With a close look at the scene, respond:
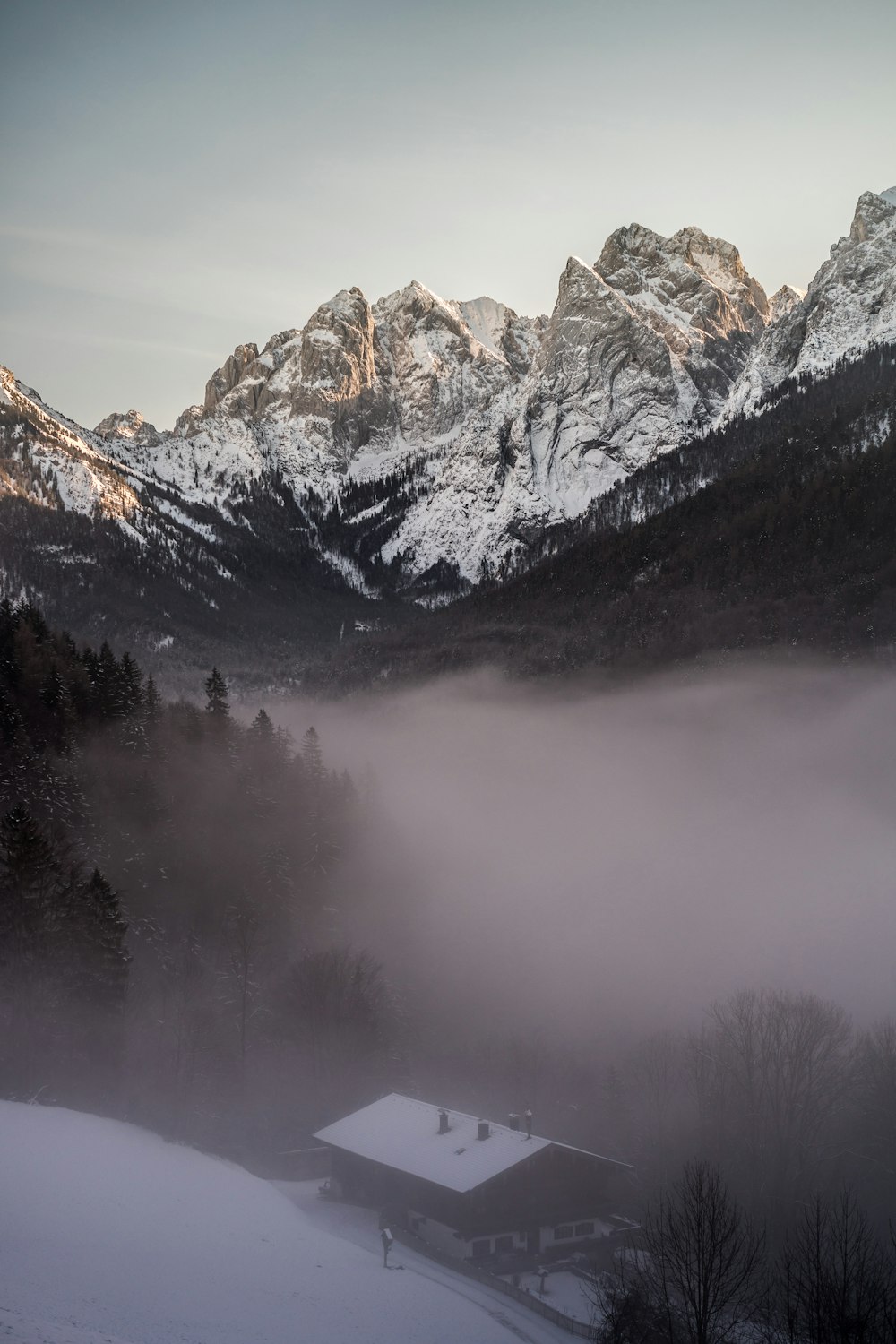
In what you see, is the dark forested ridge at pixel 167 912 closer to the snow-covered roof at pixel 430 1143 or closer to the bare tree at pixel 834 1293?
the snow-covered roof at pixel 430 1143

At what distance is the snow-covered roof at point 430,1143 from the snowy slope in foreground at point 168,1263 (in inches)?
305

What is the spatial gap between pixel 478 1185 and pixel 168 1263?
2213 centimetres

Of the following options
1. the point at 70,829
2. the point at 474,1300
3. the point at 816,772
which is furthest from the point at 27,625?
the point at 816,772

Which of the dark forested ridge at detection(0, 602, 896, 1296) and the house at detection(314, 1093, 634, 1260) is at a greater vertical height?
the dark forested ridge at detection(0, 602, 896, 1296)

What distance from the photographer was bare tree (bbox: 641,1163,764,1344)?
129 ft

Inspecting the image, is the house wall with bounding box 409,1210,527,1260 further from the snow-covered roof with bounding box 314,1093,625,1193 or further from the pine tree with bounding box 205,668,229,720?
the pine tree with bounding box 205,668,229,720

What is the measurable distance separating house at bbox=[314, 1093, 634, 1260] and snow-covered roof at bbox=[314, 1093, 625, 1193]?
0.07 metres

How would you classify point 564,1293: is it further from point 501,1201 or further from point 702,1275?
point 702,1275

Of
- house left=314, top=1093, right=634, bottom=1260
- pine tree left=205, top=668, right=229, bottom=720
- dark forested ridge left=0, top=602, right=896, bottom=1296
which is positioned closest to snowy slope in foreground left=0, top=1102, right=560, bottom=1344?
house left=314, top=1093, right=634, bottom=1260

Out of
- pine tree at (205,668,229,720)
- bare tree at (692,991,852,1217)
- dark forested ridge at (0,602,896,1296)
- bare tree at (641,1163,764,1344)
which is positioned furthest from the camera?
pine tree at (205,668,229,720)

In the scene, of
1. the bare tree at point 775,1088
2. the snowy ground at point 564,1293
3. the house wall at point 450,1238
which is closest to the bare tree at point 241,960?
the house wall at point 450,1238

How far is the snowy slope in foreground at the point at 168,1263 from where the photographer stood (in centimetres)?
3338

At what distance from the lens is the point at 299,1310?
131 feet

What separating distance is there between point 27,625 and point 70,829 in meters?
30.1
